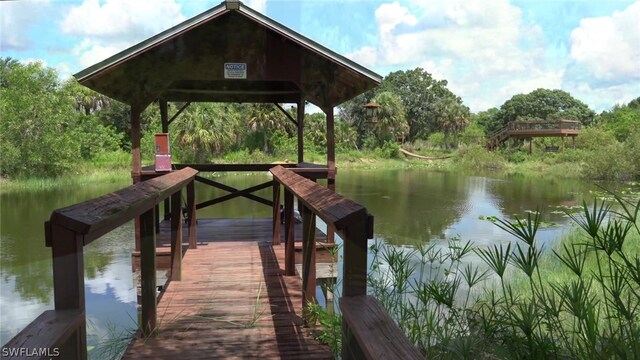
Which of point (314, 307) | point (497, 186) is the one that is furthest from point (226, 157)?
point (314, 307)

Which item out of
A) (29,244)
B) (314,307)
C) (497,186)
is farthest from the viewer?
(497,186)

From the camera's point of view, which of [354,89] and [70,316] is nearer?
[70,316]

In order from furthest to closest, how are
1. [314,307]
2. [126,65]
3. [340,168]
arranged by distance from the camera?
[340,168]
[126,65]
[314,307]

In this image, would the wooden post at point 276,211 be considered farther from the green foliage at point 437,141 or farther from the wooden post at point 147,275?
the green foliage at point 437,141

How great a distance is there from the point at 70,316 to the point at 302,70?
6246 mm

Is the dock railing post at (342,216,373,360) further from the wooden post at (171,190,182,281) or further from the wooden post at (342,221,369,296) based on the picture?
the wooden post at (171,190,182,281)

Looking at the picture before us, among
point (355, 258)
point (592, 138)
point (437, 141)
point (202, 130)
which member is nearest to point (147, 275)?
point (355, 258)

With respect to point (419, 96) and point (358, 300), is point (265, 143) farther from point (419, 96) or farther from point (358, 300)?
point (358, 300)

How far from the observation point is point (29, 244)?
42.9ft

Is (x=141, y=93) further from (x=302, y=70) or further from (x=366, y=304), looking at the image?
(x=366, y=304)

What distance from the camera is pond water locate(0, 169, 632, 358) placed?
8461 mm

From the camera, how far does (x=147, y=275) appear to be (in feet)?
12.3

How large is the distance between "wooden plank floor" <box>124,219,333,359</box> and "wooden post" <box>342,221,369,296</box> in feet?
4.57

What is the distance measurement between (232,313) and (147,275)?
0.90 metres
